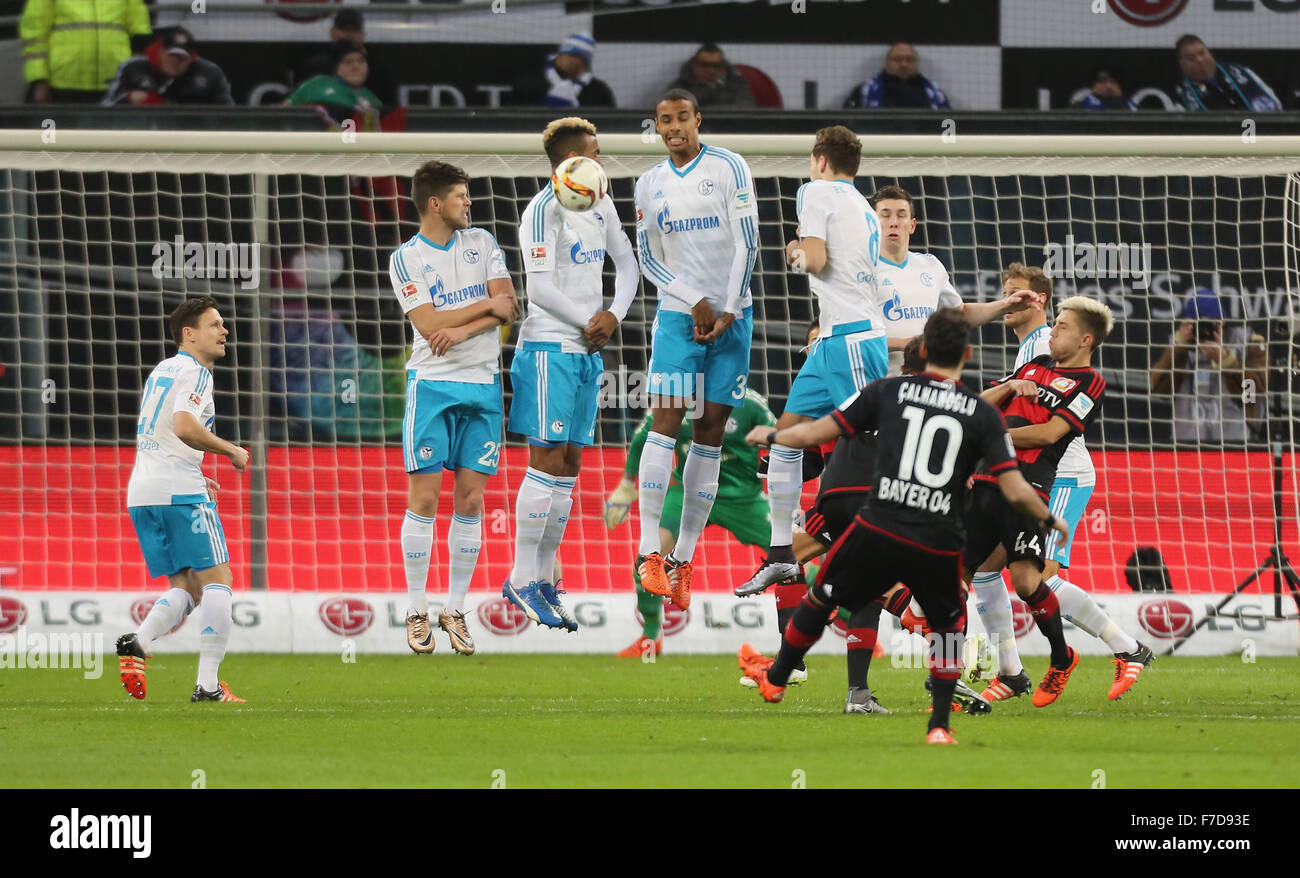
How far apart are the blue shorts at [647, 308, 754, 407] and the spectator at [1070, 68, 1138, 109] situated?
8655mm

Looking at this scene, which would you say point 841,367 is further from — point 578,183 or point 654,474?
point 578,183

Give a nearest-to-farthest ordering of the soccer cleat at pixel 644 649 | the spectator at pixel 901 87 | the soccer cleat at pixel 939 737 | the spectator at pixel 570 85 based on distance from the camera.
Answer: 1. the soccer cleat at pixel 939 737
2. the soccer cleat at pixel 644 649
3. the spectator at pixel 570 85
4. the spectator at pixel 901 87

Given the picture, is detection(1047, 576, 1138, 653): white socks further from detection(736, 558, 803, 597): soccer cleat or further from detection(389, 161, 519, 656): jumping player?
detection(389, 161, 519, 656): jumping player

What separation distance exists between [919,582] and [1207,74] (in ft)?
37.0

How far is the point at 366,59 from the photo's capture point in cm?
1627

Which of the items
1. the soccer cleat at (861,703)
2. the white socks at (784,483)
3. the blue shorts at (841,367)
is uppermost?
the blue shorts at (841,367)

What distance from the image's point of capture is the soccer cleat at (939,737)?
7293 millimetres

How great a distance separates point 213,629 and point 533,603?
1.65 m

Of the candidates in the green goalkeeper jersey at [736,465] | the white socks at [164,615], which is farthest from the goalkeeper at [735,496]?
the white socks at [164,615]

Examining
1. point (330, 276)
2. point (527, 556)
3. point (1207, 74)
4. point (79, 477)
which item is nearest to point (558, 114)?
point (330, 276)

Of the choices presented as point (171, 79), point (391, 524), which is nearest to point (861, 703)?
point (391, 524)
